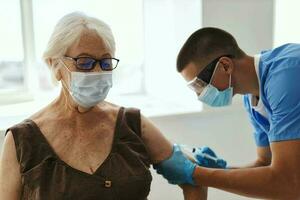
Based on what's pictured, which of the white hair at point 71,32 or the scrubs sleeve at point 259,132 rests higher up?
the white hair at point 71,32

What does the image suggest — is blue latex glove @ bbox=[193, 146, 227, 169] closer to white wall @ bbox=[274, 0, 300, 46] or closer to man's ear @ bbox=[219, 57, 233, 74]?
man's ear @ bbox=[219, 57, 233, 74]

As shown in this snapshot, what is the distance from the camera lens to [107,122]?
162 cm

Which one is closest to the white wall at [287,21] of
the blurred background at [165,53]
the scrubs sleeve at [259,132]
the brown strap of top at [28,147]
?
the blurred background at [165,53]

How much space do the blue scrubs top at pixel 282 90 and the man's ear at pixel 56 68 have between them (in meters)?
0.82

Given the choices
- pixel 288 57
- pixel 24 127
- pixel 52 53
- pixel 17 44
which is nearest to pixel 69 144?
pixel 24 127

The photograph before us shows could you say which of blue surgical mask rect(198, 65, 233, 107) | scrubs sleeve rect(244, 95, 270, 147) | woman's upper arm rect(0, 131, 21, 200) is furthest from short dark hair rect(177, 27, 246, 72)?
woman's upper arm rect(0, 131, 21, 200)

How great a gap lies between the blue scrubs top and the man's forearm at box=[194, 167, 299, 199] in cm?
14

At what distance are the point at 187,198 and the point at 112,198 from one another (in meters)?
0.40

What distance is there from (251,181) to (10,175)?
91 centimetres

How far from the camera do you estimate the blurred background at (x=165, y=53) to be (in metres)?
2.26

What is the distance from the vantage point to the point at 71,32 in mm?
1474

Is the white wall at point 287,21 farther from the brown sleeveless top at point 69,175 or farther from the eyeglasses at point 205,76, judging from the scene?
the brown sleeveless top at point 69,175

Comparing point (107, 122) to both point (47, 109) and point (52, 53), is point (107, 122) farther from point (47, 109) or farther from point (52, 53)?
point (52, 53)

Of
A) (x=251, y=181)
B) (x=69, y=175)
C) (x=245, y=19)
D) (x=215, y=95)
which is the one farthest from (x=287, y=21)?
(x=69, y=175)
